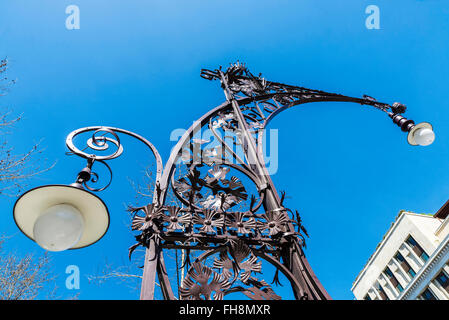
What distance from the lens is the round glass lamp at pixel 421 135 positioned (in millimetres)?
4559

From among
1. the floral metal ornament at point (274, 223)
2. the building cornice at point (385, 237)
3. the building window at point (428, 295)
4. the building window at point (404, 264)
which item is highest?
the building cornice at point (385, 237)

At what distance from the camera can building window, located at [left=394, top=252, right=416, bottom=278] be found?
27569 mm

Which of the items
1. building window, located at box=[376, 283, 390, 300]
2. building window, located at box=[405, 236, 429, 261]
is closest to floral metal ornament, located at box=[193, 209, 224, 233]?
building window, located at box=[405, 236, 429, 261]

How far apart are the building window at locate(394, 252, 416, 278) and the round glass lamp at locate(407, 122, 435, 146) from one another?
1129 inches

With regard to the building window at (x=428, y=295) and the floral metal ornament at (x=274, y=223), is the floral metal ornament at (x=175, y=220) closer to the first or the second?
the floral metal ornament at (x=274, y=223)

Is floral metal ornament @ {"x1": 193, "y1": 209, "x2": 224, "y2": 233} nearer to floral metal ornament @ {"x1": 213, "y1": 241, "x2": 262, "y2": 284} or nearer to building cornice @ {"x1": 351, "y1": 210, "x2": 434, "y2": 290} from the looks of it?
floral metal ornament @ {"x1": 213, "y1": 241, "x2": 262, "y2": 284}

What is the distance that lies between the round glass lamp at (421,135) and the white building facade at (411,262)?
23.7 m

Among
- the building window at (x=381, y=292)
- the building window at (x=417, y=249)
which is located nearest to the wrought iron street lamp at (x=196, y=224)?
the building window at (x=417, y=249)

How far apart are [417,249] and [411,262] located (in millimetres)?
1343

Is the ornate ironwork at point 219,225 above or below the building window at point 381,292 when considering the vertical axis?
below

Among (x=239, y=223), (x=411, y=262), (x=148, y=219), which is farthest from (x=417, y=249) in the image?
(x=148, y=219)

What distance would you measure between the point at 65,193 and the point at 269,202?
1.65m
